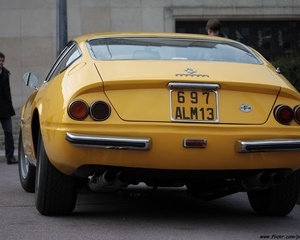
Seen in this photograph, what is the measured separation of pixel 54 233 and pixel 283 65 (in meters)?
7.79

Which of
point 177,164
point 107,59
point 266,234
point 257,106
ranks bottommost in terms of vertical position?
point 266,234

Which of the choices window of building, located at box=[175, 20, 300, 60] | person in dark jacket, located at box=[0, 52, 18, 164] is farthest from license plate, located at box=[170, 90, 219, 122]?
window of building, located at box=[175, 20, 300, 60]

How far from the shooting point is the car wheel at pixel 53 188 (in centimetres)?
621

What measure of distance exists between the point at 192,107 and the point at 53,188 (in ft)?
4.13

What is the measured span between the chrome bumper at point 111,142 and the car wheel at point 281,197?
1427 millimetres

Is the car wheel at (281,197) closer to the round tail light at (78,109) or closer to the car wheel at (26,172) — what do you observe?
the round tail light at (78,109)

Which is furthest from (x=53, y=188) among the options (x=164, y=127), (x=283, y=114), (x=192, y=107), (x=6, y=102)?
(x=6, y=102)

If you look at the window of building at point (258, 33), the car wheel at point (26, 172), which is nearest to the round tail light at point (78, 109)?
the car wheel at point (26, 172)

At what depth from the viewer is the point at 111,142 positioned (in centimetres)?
572

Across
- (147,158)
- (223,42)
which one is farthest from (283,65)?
(147,158)

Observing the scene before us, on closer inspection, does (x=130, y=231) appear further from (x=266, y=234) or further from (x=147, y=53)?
(x=147, y=53)

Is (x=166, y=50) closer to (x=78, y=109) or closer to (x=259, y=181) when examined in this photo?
(x=78, y=109)

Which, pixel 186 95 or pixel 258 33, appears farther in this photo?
pixel 258 33

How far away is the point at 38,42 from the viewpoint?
64.1ft
